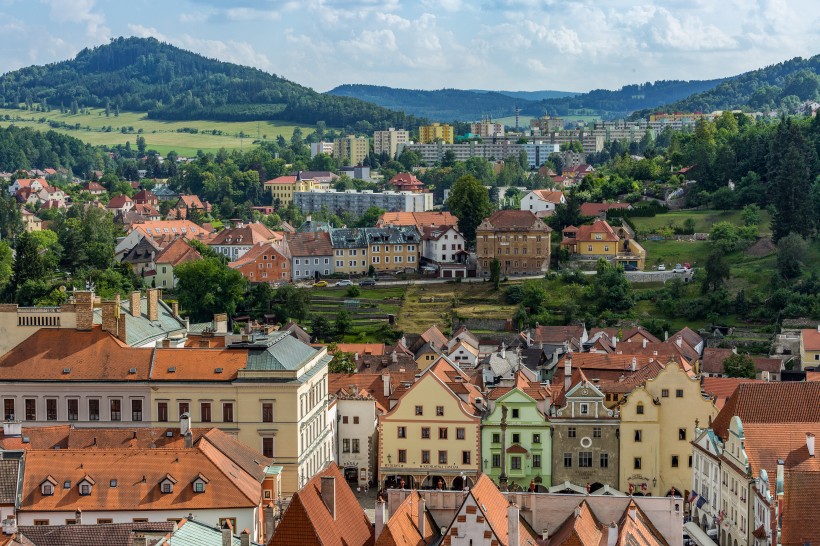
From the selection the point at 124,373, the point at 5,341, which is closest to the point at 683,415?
the point at 124,373

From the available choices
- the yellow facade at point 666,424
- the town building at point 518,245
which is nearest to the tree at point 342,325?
the town building at point 518,245

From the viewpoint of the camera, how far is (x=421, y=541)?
42.6 m

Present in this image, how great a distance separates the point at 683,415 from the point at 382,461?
15389 millimetres

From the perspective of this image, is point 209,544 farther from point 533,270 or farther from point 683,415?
point 533,270

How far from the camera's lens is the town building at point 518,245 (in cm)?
13025

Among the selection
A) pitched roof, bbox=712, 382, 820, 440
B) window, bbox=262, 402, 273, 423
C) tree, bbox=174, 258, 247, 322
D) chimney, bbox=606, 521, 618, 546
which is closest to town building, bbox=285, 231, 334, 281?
tree, bbox=174, 258, 247, 322

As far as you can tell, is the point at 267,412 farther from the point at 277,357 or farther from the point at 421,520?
the point at 421,520

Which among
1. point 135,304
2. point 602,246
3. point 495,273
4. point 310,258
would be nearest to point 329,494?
point 135,304

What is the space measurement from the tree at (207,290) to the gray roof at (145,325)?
37265 millimetres

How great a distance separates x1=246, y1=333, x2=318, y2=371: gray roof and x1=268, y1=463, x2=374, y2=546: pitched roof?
73.3 ft

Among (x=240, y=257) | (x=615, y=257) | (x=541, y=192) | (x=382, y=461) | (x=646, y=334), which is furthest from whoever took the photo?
(x=541, y=192)

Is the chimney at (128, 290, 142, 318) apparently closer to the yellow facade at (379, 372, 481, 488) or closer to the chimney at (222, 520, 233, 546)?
the yellow facade at (379, 372, 481, 488)

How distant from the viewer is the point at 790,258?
4614 inches

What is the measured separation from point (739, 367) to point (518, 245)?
40.3 meters
